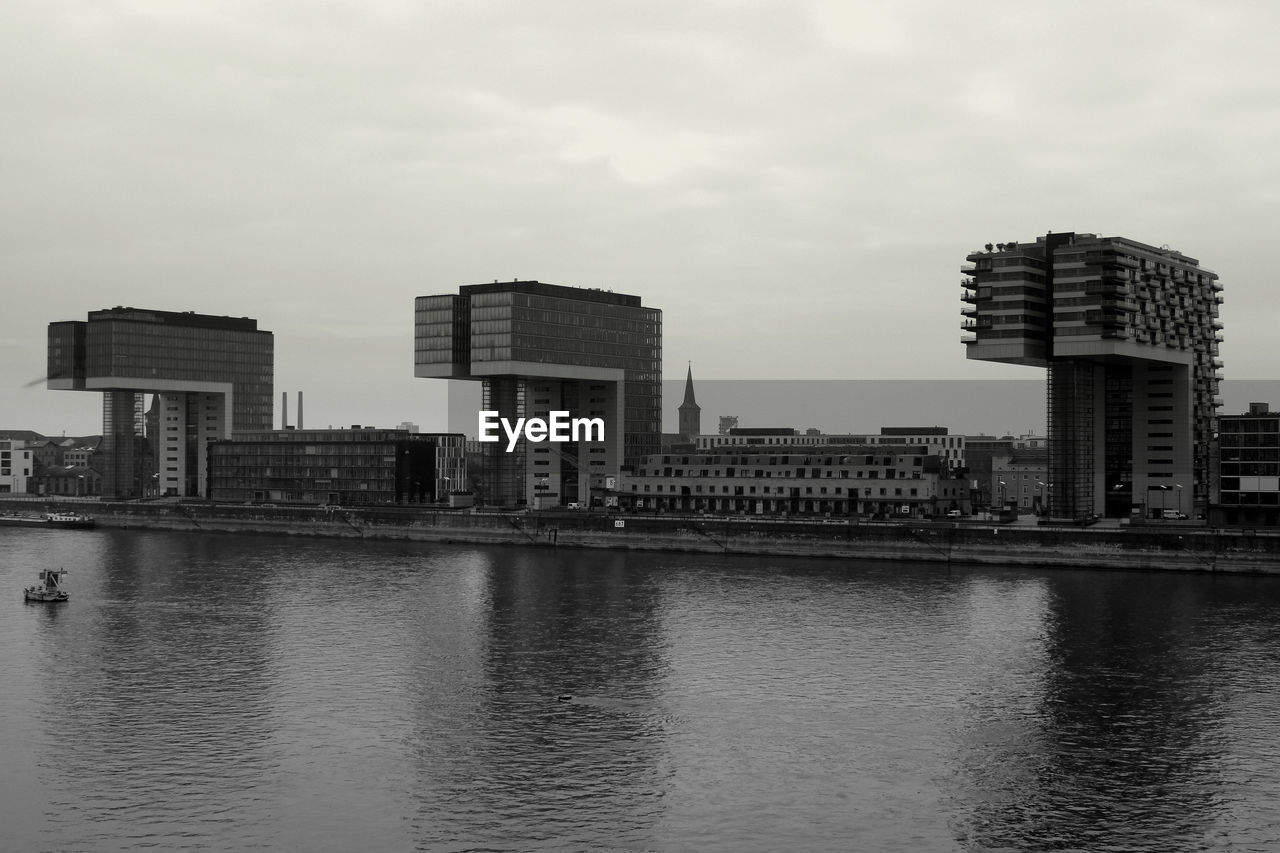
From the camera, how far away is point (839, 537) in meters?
145

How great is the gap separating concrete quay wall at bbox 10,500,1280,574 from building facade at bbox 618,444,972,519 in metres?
20.4

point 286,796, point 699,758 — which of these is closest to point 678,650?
point 699,758

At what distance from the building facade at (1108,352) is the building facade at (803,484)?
15862mm

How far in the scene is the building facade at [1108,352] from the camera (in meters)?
161

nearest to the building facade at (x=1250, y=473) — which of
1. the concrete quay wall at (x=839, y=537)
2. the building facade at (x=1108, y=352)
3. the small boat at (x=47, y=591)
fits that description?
the concrete quay wall at (x=839, y=537)

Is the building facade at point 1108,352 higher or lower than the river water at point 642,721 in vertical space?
higher

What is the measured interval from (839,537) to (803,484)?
33.3 meters

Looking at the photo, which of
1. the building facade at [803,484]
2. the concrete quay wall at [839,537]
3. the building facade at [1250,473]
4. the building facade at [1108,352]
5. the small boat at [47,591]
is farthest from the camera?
the building facade at [803,484]

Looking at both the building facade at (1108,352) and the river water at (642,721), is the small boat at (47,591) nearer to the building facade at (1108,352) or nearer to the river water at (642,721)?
the river water at (642,721)

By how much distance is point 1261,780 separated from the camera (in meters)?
51.5

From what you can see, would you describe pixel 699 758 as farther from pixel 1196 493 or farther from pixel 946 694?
pixel 1196 493

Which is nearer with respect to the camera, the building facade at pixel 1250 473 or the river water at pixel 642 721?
the river water at pixel 642 721

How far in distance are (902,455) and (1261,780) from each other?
4967 inches

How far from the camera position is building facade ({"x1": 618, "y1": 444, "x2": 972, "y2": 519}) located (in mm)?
172000
